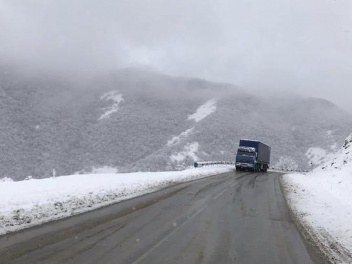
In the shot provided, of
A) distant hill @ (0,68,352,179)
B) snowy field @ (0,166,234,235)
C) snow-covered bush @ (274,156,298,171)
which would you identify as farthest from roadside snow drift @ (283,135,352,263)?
snow-covered bush @ (274,156,298,171)

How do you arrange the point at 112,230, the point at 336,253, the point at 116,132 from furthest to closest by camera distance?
the point at 116,132, the point at 112,230, the point at 336,253

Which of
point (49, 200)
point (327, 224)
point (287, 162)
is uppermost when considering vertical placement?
point (287, 162)

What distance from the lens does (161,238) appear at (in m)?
8.80

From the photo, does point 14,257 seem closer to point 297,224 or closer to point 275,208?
point 297,224

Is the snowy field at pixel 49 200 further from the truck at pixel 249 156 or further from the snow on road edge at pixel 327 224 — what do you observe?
the truck at pixel 249 156

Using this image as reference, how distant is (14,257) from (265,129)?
7241 inches

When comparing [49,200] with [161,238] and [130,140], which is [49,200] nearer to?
[161,238]

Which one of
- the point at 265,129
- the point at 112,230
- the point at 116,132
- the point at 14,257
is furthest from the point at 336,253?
the point at 265,129

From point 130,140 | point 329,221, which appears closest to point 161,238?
point 329,221

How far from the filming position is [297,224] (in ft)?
38.1

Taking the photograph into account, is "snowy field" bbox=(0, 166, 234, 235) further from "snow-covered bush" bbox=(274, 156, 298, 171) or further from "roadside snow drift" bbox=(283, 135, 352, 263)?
"snow-covered bush" bbox=(274, 156, 298, 171)

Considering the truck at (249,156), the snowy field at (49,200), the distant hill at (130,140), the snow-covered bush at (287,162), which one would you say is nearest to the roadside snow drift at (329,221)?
the snowy field at (49,200)

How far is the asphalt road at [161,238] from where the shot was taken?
23.5 feet

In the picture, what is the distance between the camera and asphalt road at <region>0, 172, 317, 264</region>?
715 cm
